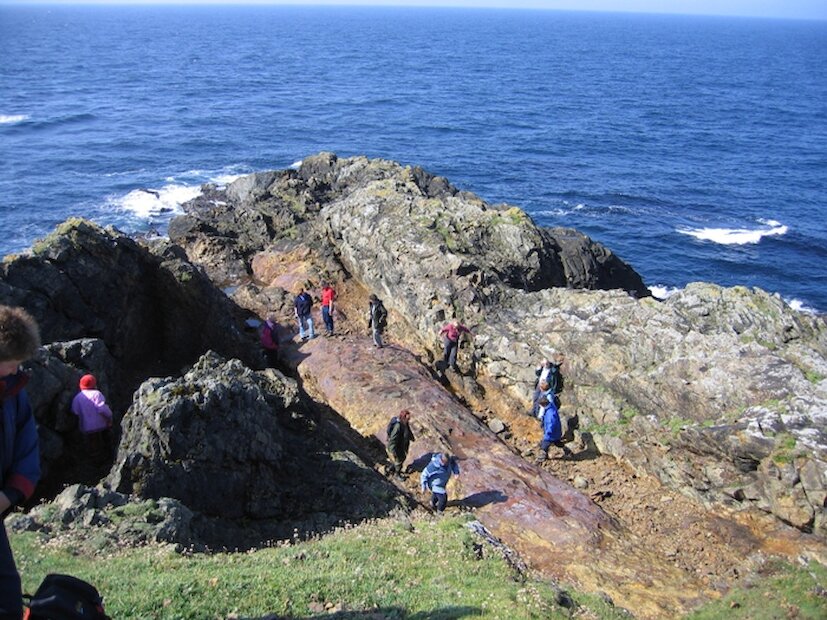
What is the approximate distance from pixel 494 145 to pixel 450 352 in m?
70.9

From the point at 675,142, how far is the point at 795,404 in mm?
87208

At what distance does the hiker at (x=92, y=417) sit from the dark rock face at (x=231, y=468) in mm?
881

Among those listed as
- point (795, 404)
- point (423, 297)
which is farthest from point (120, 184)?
point (795, 404)

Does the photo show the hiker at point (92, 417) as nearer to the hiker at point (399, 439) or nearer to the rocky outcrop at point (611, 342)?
the hiker at point (399, 439)

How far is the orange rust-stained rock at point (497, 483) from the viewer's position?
17.5 metres

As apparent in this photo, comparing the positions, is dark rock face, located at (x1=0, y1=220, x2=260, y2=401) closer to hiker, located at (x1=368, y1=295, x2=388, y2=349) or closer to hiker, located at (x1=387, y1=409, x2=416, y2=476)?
hiker, located at (x1=368, y1=295, x2=388, y2=349)

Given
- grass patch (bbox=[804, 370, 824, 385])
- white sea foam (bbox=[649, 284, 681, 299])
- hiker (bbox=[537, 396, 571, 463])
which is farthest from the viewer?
white sea foam (bbox=[649, 284, 681, 299])

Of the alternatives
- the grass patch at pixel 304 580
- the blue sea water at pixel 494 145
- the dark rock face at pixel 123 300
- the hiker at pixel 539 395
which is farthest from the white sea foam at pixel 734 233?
the grass patch at pixel 304 580

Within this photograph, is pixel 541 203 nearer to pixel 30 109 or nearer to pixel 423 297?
pixel 423 297

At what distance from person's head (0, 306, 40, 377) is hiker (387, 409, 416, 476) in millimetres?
14976

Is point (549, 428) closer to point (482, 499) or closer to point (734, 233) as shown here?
point (482, 499)

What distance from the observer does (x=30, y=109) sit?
10575 cm

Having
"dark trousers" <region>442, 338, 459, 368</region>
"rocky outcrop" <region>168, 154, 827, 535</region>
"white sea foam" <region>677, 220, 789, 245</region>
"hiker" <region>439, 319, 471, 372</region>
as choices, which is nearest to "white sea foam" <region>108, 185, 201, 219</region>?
"rocky outcrop" <region>168, 154, 827, 535</region>

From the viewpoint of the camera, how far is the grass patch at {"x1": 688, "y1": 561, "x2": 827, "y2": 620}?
14.9 meters
